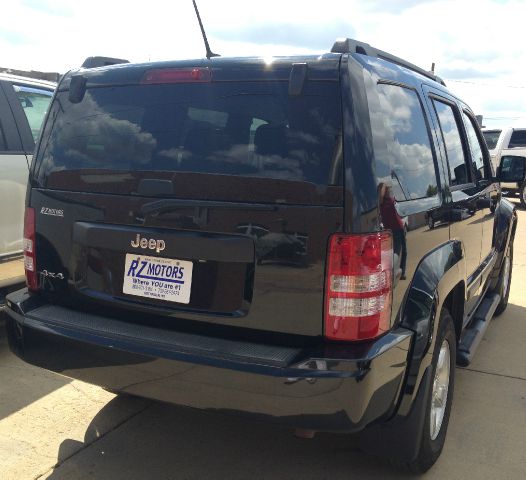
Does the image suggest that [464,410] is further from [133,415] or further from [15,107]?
[15,107]

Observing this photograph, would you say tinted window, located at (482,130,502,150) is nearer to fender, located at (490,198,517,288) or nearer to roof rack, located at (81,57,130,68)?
fender, located at (490,198,517,288)

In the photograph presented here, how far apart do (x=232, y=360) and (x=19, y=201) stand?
2702 mm

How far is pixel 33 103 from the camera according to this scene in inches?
183

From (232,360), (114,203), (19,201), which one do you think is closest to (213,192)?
(114,203)

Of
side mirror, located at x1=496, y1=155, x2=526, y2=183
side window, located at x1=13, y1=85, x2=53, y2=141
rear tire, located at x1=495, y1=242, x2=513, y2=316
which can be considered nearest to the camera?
side window, located at x1=13, y1=85, x2=53, y2=141

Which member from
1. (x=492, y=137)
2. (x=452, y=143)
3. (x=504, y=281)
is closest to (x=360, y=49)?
(x=452, y=143)

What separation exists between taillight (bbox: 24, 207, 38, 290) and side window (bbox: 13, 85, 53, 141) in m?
1.79

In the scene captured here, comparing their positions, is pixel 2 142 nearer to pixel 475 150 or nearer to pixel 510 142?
pixel 475 150

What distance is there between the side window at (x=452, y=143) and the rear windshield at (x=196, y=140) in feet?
4.18

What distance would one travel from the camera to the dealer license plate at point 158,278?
2.45 meters

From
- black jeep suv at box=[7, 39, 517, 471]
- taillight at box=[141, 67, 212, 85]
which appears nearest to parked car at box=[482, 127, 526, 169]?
black jeep suv at box=[7, 39, 517, 471]

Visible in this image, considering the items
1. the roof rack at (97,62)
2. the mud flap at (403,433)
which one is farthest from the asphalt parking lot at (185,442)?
the roof rack at (97,62)

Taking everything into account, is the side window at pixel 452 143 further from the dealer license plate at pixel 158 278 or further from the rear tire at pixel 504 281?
the rear tire at pixel 504 281

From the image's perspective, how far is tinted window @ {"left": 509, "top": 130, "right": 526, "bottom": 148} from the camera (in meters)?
15.3
